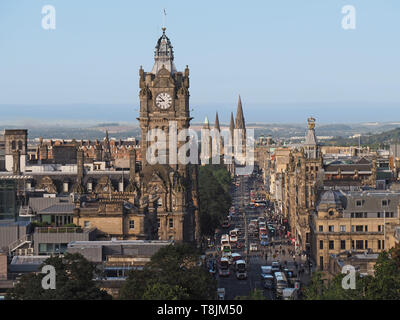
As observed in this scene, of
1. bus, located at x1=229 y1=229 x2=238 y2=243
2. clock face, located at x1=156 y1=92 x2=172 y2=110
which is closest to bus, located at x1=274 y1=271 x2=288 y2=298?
clock face, located at x1=156 y1=92 x2=172 y2=110

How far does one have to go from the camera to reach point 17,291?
8506 centimetres

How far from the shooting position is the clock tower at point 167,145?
150 m

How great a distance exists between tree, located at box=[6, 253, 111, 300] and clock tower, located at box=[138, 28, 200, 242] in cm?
5746

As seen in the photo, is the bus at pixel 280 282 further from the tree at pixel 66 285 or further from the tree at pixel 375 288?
the tree at pixel 66 285

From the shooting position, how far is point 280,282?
132 m

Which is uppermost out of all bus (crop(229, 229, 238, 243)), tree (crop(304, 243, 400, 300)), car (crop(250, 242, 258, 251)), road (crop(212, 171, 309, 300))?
tree (crop(304, 243, 400, 300))

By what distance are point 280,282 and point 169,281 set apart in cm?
4320

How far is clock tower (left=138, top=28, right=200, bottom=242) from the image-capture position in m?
150

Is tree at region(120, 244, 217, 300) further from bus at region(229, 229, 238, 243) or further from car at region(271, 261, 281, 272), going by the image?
bus at region(229, 229, 238, 243)

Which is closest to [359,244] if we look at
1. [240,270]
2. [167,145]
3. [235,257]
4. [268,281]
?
[240,270]

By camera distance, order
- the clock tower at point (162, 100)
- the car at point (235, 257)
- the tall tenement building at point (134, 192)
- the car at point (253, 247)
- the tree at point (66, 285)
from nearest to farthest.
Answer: the tree at point (66, 285) → the tall tenement building at point (134, 192) → the clock tower at point (162, 100) → the car at point (235, 257) → the car at point (253, 247)

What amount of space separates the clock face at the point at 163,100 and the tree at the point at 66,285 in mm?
69131

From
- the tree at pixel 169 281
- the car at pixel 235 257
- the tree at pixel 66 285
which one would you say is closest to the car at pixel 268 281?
the car at pixel 235 257
